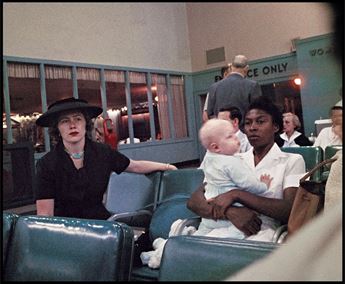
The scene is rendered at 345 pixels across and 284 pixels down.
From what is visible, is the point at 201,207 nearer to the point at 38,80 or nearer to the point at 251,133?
the point at 251,133

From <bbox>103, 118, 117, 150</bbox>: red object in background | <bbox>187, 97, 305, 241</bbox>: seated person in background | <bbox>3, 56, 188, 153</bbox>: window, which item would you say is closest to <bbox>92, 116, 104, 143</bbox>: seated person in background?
<bbox>103, 118, 117, 150</bbox>: red object in background

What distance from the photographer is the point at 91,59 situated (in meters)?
5.75

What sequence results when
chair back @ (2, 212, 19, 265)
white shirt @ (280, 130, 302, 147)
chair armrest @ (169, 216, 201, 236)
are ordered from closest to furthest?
chair back @ (2, 212, 19, 265)
chair armrest @ (169, 216, 201, 236)
white shirt @ (280, 130, 302, 147)

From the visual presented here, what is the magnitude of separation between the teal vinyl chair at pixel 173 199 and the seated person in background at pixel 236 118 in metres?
0.31

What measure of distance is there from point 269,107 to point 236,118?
0.13 m

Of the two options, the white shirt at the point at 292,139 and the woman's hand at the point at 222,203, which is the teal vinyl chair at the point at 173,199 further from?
the white shirt at the point at 292,139

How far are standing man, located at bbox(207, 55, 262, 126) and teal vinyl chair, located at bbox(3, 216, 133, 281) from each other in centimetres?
87

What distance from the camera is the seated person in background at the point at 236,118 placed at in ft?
4.87

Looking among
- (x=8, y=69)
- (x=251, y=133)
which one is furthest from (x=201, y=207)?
(x=8, y=69)

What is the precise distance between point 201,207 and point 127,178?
2.78 ft

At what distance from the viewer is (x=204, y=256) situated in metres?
0.69

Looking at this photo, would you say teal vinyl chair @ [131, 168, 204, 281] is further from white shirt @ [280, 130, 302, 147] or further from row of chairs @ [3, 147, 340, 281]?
white shirt @ [280, 130, 302, 147]

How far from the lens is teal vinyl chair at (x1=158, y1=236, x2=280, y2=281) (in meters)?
0.60

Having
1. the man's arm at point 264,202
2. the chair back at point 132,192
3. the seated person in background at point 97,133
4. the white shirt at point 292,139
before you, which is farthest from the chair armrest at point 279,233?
the white shirt at point 292,139
